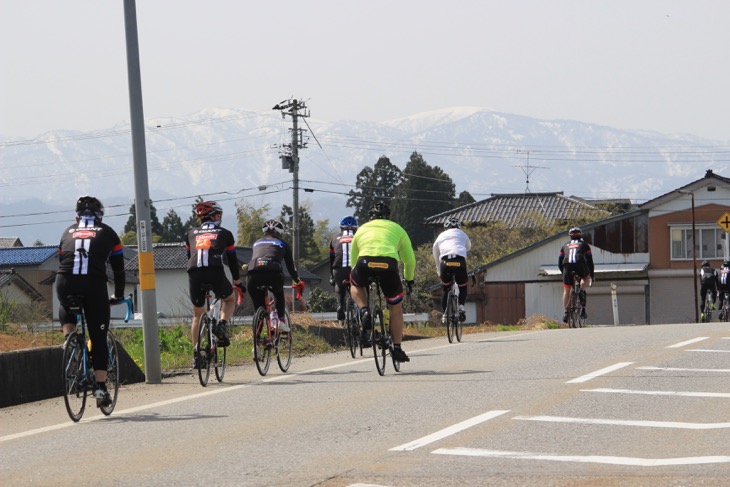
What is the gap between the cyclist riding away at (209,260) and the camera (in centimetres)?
1338

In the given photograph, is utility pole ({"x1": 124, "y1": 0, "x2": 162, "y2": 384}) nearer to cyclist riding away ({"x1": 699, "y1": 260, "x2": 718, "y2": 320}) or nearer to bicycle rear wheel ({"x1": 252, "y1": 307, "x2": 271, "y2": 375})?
bicycle rear wheel ({"x1": 252, "y1": 307, "x2": 271, "y2": 375})

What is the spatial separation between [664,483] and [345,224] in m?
10.8

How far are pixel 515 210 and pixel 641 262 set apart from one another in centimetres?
2882

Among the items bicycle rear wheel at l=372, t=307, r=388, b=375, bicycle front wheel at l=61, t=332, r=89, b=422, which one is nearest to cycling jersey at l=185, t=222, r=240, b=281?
bicycle rear wheel at l=372, t=307, r=388, b=375

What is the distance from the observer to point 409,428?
30.1 ft

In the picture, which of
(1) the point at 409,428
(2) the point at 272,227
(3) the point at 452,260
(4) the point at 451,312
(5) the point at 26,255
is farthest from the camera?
(5) the point at 26,255

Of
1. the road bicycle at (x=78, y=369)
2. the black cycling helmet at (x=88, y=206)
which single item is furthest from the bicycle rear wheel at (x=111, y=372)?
the black cycling helmet at (x=88, y=206)

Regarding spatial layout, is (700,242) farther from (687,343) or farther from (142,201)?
(142,201)

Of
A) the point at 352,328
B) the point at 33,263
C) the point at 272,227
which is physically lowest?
the point at 352,328

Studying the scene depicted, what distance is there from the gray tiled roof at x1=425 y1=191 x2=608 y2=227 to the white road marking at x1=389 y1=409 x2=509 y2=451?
7803cm

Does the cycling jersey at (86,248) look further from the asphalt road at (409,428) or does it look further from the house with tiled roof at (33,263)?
the house with tiled roof at (33,263)

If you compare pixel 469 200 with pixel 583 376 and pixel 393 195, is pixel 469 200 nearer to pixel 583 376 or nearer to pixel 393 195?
pixel 393 195

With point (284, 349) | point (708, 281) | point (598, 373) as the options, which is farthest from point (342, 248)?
point (708, 281)

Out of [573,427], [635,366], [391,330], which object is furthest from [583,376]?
[573,427]
